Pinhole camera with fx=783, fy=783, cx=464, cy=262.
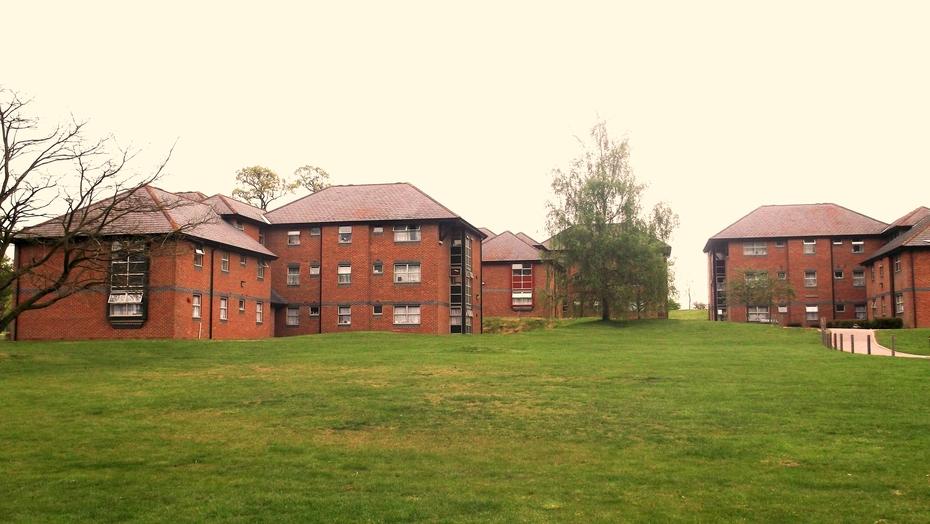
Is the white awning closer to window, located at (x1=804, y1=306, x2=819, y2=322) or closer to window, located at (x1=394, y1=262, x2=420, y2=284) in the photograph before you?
window, located at (x1=394, y1=262, x2=420, y2=284)

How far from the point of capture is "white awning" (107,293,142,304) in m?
41.2

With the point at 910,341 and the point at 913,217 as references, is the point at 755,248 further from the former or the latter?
the point at 910,341

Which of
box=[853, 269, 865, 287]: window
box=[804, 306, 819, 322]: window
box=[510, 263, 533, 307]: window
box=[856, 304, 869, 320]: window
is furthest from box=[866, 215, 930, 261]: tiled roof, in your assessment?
box=[510, 263, 533, 307]: window

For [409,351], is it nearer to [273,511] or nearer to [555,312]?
[273,511]

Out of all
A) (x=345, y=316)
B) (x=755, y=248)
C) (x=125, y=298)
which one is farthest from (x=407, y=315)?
(x=755, y=248)

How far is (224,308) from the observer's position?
46.4 metres

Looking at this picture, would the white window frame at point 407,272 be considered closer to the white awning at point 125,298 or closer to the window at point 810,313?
the white awning at point 125,298

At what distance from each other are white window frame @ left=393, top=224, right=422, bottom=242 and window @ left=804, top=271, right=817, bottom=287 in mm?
36041

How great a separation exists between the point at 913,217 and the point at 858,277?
302 inches

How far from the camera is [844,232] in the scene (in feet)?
222

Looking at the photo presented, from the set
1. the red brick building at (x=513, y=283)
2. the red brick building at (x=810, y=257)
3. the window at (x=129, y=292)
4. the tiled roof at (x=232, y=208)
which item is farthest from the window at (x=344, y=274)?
the red brick building at (x=810, y=257)

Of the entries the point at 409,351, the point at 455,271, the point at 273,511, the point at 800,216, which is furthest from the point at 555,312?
the point at 273,511

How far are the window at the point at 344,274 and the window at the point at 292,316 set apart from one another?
152 inches

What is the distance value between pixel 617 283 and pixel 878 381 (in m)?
31.6
